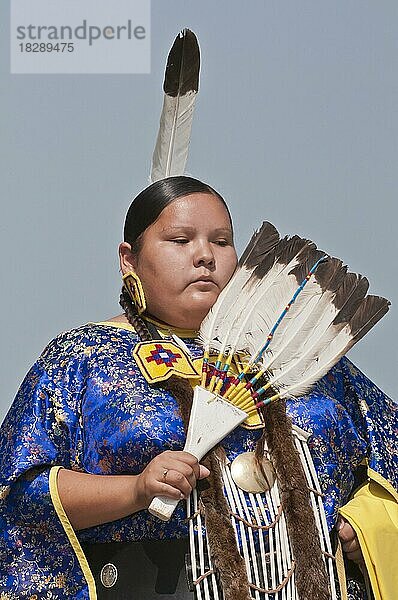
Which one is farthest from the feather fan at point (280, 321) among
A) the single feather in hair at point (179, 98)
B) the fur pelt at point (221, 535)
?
the single feather in hair at point (179, 98)

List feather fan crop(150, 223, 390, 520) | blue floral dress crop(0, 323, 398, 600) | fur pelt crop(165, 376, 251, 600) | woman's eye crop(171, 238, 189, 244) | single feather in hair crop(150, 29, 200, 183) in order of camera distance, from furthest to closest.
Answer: single feather in hair crop(150, 29, 200, 183) < woman's eye crop(171, 238, 189, 244) < feather fan crop(150, 223, 390, 520) < blue floral dress crop(0, 323, 398, 600) < fur pelt crop(165, 376, 251, 600)

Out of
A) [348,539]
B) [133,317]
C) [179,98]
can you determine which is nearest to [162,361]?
[133,317]

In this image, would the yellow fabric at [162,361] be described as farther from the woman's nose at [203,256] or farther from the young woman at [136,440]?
the woman's nose at [203,256]

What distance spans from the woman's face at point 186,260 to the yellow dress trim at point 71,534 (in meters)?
0.39

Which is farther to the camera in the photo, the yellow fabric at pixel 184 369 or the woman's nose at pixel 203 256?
the woman's nose at pixel 203 256

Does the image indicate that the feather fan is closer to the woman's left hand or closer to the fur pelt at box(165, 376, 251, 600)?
the fur pelt at box(165, 376, 251, 600)

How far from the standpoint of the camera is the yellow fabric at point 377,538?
2.34 m

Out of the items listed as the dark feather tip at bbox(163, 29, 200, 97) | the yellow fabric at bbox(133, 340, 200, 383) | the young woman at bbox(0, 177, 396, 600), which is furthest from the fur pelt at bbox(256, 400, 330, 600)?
the dark feather tip at bbox(163, 29, 200, 97)

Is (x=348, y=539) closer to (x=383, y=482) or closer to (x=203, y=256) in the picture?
(x=383, y=482)

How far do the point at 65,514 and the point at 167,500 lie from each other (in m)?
0.24

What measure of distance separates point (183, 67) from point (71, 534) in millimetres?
1043

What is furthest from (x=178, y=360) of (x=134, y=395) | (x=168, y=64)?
(x=168, y=64)

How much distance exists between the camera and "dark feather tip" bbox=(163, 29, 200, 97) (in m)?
2.82

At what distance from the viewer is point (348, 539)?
234 centimetres
